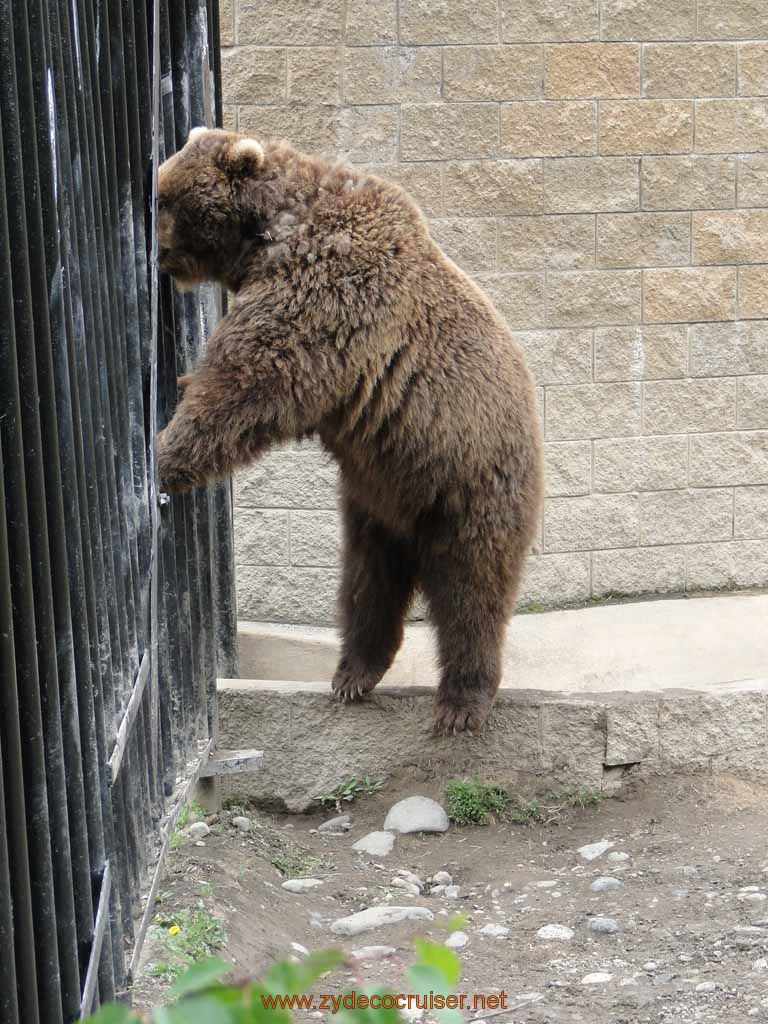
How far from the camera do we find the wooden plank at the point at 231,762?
16.5 ft

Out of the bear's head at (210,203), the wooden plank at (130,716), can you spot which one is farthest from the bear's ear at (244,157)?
the wooden plank at (130,716)

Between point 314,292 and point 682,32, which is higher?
point 682,32

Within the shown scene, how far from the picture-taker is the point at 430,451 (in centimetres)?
507

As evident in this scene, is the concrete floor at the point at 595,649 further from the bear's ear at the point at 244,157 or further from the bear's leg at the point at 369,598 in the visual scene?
the bear's ear at the point at 244,157

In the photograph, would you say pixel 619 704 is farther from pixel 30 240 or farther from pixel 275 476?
pixel 30 240

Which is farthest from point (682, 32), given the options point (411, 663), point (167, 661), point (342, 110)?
point (167, 661)

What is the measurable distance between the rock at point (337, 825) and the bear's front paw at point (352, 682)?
52 centimetres

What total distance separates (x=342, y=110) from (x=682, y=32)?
214 cm

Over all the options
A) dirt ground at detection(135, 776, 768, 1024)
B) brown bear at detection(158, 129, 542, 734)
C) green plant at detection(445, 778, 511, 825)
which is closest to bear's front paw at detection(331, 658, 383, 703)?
brown bear at detection(158, 129, 542, 734)

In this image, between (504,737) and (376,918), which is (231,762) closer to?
(376,918)

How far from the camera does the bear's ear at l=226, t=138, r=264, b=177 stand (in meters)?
4.79

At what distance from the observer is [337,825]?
5.62 metres

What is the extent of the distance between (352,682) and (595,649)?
7.53 ft

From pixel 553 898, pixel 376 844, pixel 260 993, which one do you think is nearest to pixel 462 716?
pixel 376 844
